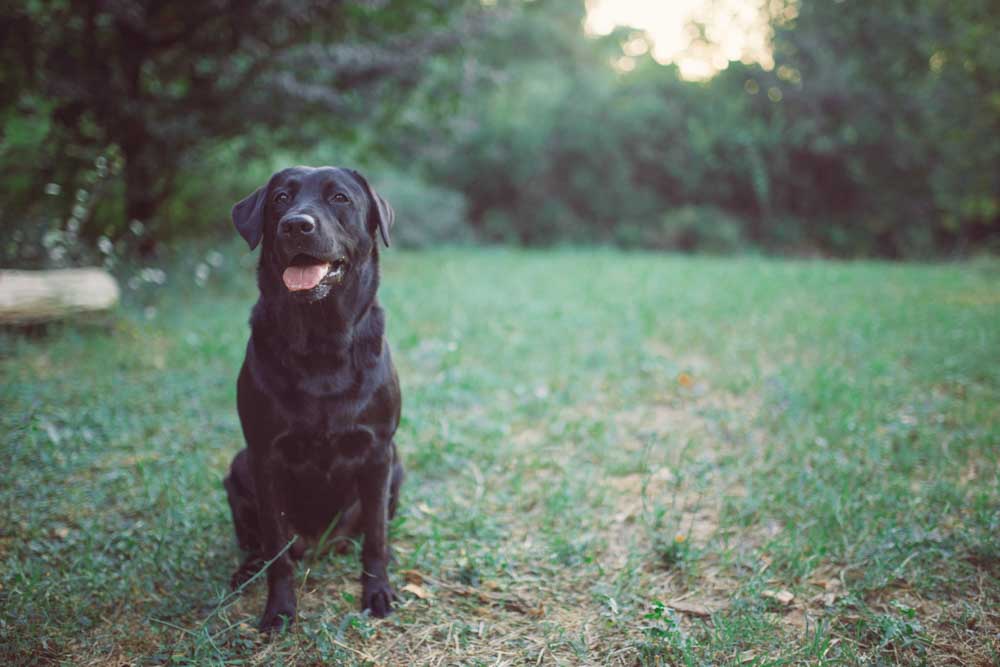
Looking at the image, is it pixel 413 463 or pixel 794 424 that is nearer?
pixel 413 463

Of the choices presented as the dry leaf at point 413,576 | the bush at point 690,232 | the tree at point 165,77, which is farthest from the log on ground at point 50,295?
the bush at point 690,232

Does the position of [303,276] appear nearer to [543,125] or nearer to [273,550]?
[273,550]

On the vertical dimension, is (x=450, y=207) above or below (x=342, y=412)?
above

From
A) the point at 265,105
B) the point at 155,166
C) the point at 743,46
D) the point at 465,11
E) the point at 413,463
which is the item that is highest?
the point at 743,46

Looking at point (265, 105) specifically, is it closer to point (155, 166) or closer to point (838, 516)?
point (155, 166)

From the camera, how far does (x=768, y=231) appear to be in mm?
14320

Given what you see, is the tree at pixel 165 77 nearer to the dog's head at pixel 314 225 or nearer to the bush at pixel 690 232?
the dog's head at pixel 314 225

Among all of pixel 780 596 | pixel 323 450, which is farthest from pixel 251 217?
pixel 780 596

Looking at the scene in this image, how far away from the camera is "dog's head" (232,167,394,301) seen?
214 centimetres

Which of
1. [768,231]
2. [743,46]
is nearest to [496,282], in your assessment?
[768,231]

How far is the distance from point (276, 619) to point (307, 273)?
114 centimetres

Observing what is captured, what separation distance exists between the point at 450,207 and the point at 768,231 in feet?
22.0

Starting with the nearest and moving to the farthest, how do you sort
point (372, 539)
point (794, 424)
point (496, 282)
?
point (372, 539), point (794, 424), point (496, 282)

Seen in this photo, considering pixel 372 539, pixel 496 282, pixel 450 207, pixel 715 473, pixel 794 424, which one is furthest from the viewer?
pixel 450 207
